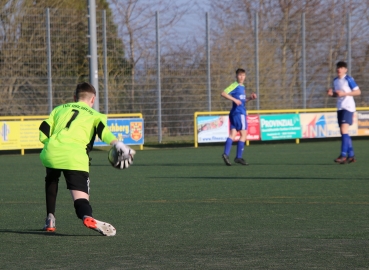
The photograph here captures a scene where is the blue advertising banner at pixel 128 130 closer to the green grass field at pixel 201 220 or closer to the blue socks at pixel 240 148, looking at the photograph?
the blue socks at pixel 240 148

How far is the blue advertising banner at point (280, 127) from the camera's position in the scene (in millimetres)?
24141

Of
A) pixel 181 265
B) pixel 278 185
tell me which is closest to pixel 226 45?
pixel 278 185

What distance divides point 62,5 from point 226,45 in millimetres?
6162

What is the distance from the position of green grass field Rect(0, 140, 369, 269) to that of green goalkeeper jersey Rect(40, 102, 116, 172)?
673 mm

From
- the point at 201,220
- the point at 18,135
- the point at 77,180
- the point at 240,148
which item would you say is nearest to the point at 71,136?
the point at 77,180

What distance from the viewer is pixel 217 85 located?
26578 millimetres

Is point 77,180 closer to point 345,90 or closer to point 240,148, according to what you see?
point 240,148

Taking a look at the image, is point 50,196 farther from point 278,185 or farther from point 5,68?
point 5,68

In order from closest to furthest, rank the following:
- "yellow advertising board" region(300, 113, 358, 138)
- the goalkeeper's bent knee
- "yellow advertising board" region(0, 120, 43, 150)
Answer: the goalkeeper's bent knee, "yellow advertising board" region(0, 120, 43, 150), "yellow advertising board" region(300, 113, 358, 138)

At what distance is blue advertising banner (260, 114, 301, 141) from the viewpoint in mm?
24141

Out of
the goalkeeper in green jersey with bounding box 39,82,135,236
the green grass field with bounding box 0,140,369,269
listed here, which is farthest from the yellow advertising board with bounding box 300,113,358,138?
the goalkeeper in green jersey with bounding box 39,82,135,236

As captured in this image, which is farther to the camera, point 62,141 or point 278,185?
point 278,185

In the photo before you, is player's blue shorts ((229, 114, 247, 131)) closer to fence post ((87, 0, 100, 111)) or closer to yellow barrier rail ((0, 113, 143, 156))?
fence post ((87, 0, 100, 111))

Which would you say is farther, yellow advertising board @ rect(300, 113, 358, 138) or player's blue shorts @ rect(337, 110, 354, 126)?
yellow advertising board @ rect(300, 113, 358, 138)
